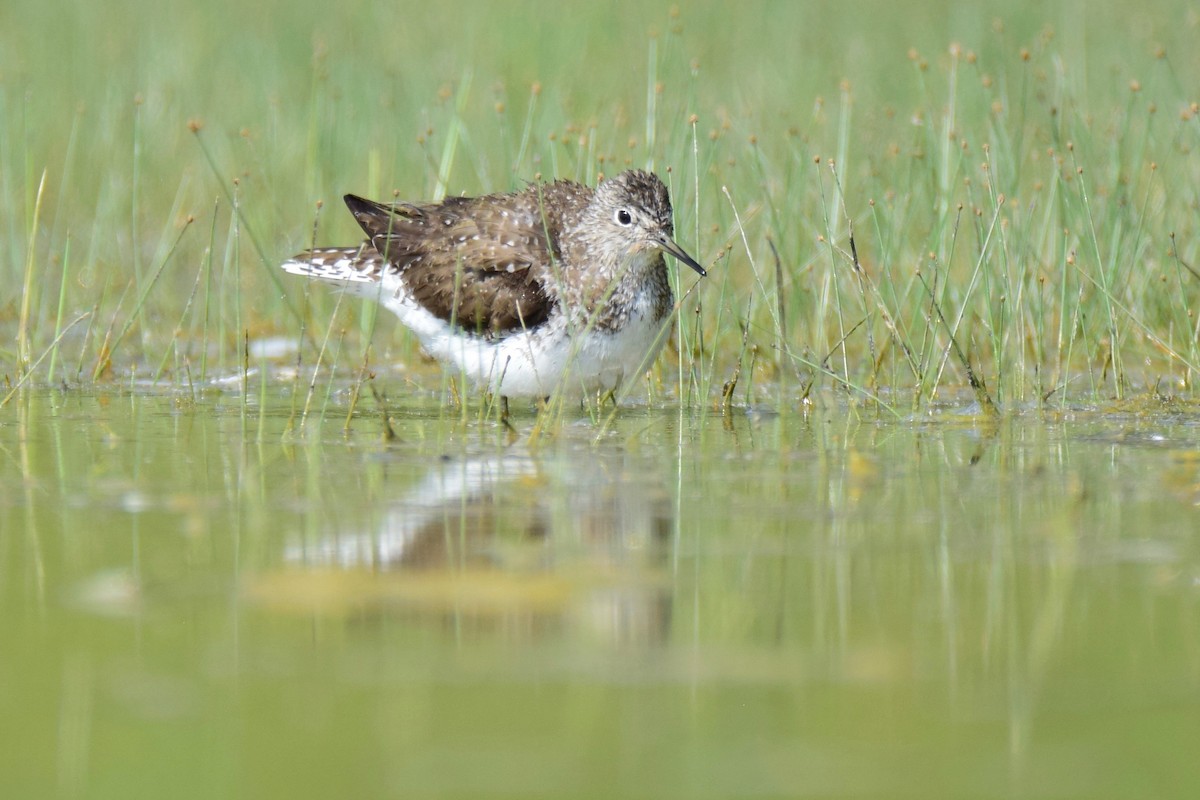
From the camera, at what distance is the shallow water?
3.45 m

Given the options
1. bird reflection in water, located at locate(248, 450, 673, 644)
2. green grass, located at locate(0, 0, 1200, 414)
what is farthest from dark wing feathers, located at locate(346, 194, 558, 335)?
bird reflection in water, located at locate(248, 450, 673, 644)

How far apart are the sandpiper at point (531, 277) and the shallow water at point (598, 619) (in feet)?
3.31

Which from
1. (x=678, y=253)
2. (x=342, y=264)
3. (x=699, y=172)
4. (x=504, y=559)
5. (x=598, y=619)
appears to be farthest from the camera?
(x=699, y=172)

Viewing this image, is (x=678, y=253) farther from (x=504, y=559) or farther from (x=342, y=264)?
(x=504, y=559)

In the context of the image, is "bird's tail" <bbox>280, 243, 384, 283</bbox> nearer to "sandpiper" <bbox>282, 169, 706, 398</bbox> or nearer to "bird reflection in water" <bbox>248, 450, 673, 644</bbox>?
"sandpiper" <bbox>282, 169, 706, 398</bbox>

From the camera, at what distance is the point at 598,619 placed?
4.27m

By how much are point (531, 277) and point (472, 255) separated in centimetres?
31

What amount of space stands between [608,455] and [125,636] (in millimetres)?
2684

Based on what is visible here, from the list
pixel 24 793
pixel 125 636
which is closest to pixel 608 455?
pixel 125 636

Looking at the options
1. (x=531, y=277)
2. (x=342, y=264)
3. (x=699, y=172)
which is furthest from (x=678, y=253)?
(x=342, y=264)

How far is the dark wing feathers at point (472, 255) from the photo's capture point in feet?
25.6

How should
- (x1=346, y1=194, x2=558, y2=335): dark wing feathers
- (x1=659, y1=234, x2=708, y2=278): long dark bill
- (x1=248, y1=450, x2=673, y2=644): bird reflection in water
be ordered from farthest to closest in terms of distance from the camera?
1. (x1=346, y1=194, x2=558, y2=335): dark wing feathers
2. (x1=659, y1=234, x2=708, y2=278): long dark bill
3. (x1=248, y1=450, x2=673, y2=644): bird reflection in water

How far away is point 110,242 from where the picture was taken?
10.7 m

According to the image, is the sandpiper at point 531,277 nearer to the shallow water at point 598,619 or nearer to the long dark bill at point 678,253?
the long dark bill at point 678,253
